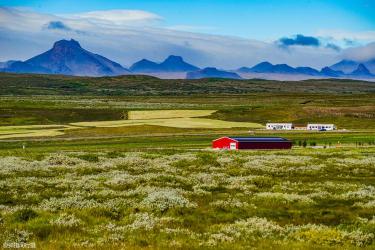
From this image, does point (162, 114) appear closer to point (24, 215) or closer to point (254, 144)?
point (254, 144)

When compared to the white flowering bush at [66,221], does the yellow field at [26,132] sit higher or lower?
lower

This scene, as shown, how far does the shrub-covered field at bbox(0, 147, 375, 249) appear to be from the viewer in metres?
19.5

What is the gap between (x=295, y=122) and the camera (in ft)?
559

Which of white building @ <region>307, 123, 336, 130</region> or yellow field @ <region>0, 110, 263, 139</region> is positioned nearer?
yellow field @ <region>0, 110, 263, 139</region>

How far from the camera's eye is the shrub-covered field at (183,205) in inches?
767

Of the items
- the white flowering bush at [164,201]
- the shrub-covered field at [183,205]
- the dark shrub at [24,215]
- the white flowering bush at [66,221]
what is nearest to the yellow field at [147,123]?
the shrub-covered field at [183,205]

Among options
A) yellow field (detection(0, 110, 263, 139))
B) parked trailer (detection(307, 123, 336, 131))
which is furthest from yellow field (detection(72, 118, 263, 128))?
parked trailer (detection(307, 123, 336, 131))

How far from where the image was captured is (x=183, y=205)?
25.7 metres

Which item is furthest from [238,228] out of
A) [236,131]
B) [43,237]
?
[236,131]

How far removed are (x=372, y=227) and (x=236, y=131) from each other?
114 meters

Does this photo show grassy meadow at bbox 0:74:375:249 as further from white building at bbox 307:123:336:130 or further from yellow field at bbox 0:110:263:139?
white building at bbox 307:123:336:130

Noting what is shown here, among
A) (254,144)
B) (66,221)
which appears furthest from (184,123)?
(66,221)

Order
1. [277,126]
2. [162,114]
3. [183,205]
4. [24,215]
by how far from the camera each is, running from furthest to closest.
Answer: [162,114] < [277,126] < [183,205] < [24,215]

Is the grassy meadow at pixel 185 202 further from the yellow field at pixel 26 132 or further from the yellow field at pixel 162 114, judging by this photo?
the yellow field at pixel 162 114
